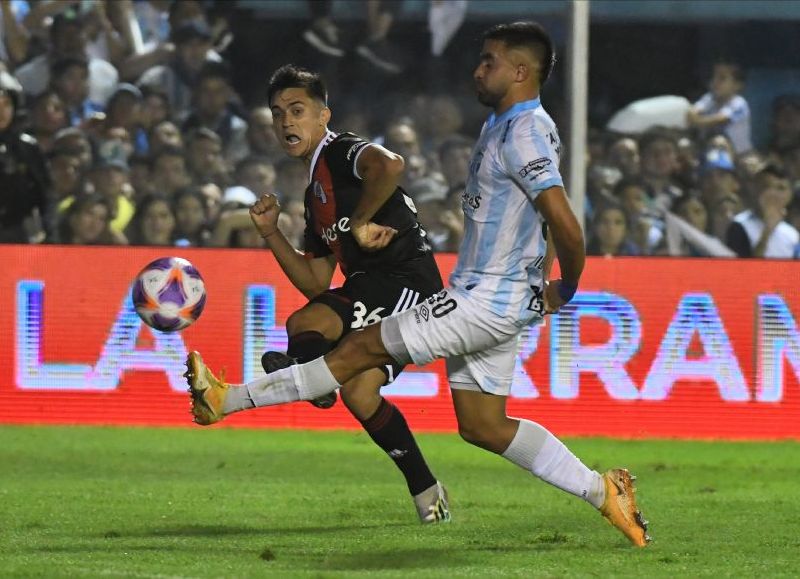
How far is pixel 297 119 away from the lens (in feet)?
23.7

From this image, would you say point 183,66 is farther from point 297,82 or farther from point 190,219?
point 297,82

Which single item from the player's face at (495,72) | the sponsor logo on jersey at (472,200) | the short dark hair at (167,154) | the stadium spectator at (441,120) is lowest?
the short dark hair at (167,154)

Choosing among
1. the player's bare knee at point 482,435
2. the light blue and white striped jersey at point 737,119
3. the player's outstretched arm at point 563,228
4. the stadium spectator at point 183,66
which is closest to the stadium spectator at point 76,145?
the stadium spectator at point 183,66

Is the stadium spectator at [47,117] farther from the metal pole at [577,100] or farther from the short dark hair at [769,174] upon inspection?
the short dark hair at [769,174]

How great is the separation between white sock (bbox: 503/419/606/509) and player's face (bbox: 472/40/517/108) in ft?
4.55

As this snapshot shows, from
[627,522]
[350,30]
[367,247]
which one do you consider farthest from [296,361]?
[350,30]

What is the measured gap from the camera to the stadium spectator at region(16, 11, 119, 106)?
45.3 feet

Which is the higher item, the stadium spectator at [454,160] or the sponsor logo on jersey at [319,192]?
the sponsor logo on jersey at [319,192]

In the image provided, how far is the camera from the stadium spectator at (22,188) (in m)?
13.1

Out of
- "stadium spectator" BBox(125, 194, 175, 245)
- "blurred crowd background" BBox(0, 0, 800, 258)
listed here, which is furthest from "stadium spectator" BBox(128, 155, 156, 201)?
"stadium spectator" BBox(125, 194, 175, 245)

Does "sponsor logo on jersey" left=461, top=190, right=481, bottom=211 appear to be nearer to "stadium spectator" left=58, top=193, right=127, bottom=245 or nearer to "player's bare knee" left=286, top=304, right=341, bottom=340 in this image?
"player's bare knee" left=286, top=304, right=341, bottom=340

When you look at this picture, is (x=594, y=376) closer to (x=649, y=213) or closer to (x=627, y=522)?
(x=649, y=213)

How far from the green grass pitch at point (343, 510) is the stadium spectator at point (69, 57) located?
3613 millimetres

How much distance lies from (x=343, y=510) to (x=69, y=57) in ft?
23.9
